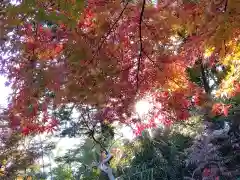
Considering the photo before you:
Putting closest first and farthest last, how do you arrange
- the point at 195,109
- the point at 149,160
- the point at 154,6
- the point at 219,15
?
1. the point at 219,15
2. the point at 154,6
3. the point at 149,160
4. the point at 195,109

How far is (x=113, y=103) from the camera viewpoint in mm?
3434

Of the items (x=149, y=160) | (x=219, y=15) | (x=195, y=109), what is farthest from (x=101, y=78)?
(x=195, y=109)

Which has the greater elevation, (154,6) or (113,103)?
(154,6)

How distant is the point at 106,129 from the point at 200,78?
13.4 ft

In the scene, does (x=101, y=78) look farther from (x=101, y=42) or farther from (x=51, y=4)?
(x=51, y=4)

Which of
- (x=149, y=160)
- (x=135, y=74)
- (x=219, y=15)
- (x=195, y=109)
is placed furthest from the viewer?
(x=195, y=109)

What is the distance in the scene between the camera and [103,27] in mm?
2717

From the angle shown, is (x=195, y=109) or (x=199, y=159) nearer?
(x=199, y=159)

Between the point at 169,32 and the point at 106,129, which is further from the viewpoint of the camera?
the point at 106,129

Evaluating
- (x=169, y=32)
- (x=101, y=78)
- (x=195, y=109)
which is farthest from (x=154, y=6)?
(x=195, y=109)

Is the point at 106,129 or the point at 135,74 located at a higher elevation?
the point at 106,129

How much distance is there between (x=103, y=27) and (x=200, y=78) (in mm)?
9896

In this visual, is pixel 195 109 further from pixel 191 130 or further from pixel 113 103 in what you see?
pixel 113 103

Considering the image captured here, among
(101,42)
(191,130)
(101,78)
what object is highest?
(191,130)
